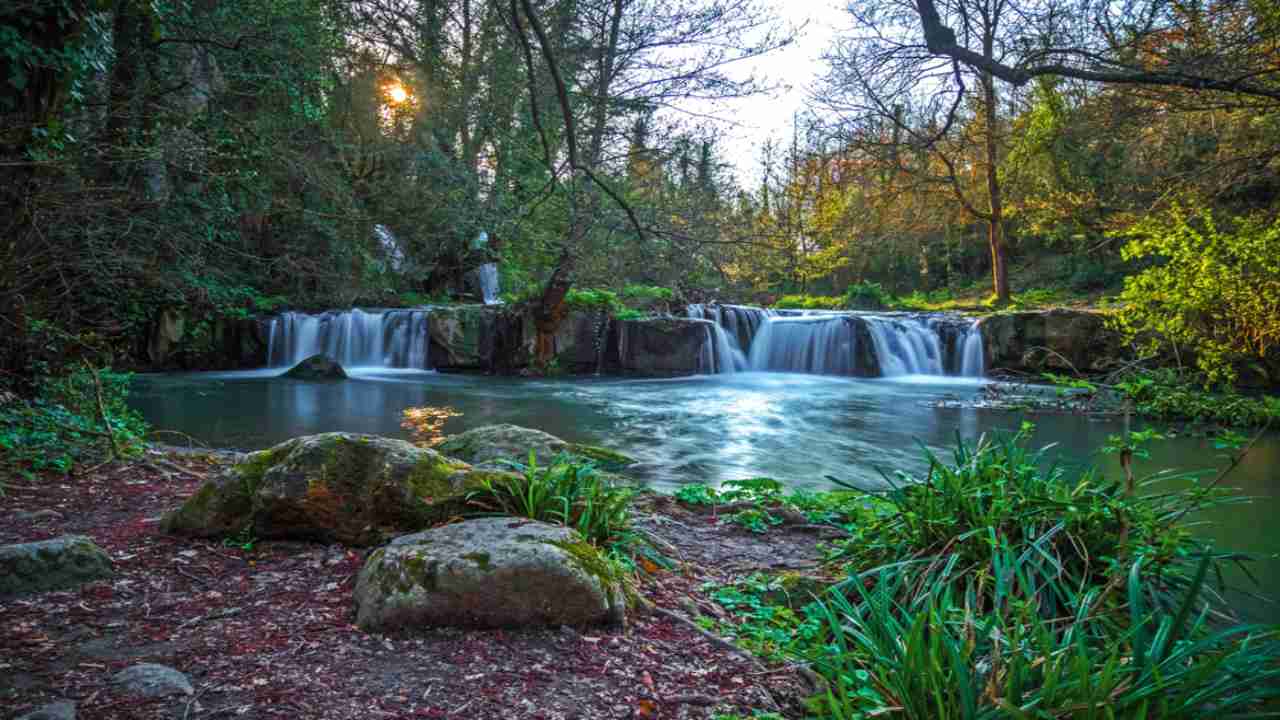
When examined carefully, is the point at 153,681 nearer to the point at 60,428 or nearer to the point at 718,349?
the point at 60,428

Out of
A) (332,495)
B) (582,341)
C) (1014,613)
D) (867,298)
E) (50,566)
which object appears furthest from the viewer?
(867,298)

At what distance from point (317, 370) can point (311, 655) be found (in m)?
15.9

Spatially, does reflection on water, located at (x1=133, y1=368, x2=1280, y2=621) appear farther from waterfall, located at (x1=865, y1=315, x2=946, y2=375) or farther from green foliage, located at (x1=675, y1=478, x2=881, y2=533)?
green foliage, located at (x1=675, y1=478, x2=881, y2=533)

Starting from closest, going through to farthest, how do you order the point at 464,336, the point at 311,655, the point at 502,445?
the point at 311,655, the point at 502,445, the point at 464,336

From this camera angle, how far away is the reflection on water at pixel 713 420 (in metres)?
7.86

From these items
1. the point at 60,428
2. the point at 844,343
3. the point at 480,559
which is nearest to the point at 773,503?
the point at 480,559

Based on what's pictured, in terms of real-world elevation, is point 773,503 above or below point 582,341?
below

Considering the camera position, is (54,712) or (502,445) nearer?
(54,712)

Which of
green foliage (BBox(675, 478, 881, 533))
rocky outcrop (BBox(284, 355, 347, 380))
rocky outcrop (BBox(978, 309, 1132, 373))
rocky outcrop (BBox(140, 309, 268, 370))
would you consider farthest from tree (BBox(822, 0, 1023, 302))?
rocky outcrop (BBox(140, 309, 268, 370))

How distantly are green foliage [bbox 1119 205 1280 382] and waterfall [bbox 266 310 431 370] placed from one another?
53.6 ft

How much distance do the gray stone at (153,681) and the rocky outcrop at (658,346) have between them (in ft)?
54.2

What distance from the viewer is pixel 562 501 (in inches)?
145

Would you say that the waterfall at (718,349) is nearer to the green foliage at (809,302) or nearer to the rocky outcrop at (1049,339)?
the rocky outcrop at (1049,339)

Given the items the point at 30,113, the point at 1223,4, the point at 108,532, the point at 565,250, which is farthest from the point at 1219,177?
the point at 30,113
